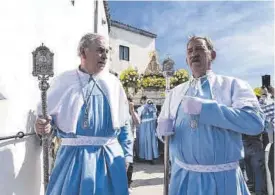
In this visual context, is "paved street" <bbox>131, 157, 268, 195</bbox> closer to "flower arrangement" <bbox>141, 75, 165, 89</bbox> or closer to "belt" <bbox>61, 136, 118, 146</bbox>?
"flower arrangement" <bbox>141, 75, 165, 89</bbox>

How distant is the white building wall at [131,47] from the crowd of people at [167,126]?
2173 centimetres

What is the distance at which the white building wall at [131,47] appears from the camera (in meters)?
25.1

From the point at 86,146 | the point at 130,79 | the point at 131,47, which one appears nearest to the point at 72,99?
the point at 86,146

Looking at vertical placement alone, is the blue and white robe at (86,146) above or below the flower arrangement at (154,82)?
below

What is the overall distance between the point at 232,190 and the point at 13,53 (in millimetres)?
1643

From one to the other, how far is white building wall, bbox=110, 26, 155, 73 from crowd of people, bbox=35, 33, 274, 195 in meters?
21.7

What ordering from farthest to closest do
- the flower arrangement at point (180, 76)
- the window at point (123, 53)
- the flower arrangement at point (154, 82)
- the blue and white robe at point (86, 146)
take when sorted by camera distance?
the window at point (123, 53) → the flower arrangement at point (154, 82) → the flower arrangement at point (180, 76) → the blue and white robe at point (86, 146)

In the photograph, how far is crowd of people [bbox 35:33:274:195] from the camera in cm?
235

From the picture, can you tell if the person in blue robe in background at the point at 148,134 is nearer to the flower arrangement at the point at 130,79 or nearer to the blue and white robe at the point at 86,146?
the flower arrangement at the point at 130,79

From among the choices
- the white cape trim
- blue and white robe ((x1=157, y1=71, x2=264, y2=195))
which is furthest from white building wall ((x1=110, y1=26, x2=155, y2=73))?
blue and white robe ((x1=157, y1=71, x2=264, y2=195))

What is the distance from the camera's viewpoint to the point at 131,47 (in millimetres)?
26734

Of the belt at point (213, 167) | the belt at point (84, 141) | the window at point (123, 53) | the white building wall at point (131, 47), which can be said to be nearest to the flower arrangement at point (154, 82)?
the belt at point (84, 141)

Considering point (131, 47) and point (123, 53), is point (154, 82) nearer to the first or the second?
point (123, 53)

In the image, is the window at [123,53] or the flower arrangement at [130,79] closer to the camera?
the flower arrangement at [130,79]
